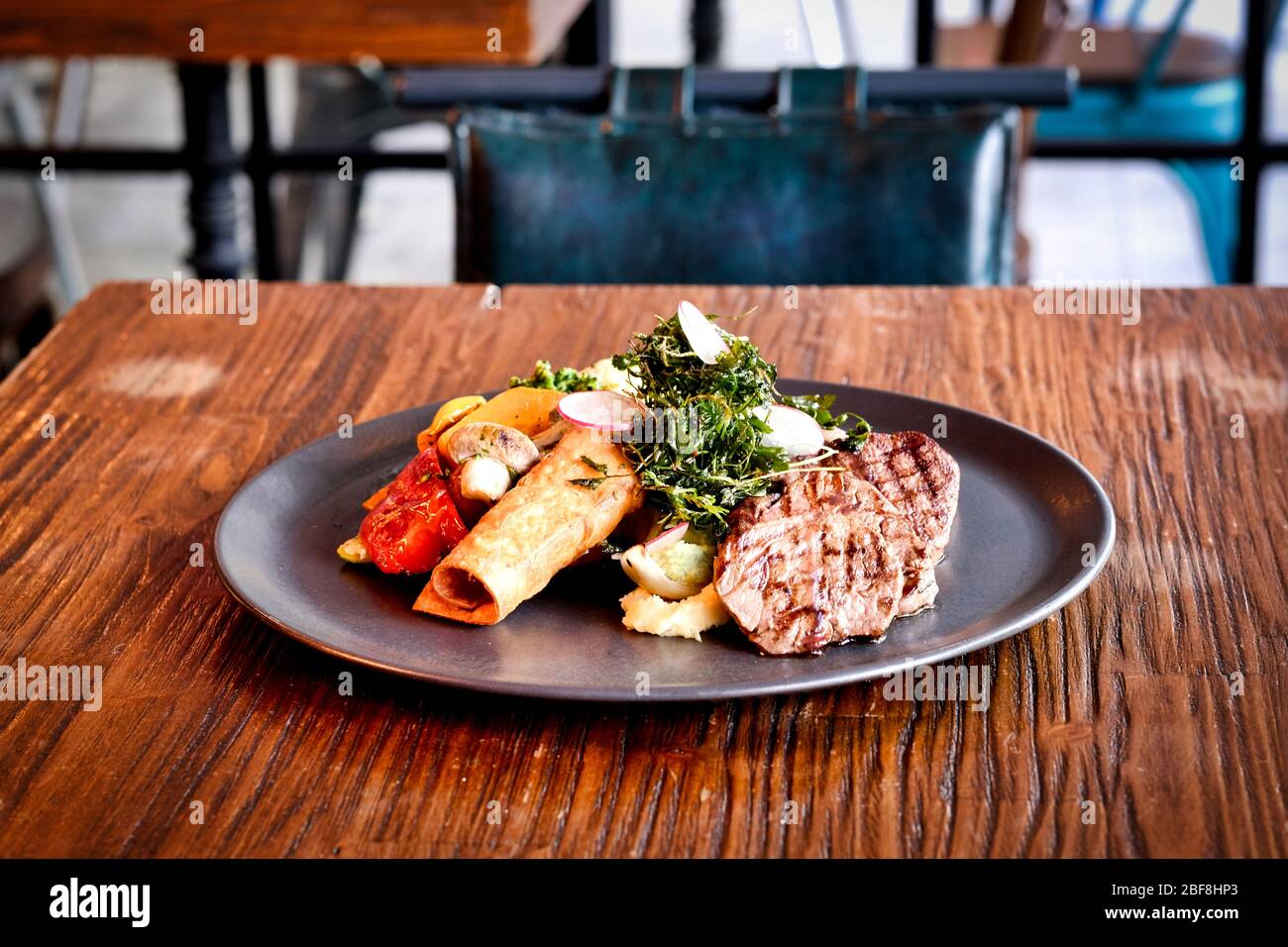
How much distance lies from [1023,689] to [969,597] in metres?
0.09

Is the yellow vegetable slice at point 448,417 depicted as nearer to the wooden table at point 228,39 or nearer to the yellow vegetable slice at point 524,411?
the yellow vegetable slice at point 524,411

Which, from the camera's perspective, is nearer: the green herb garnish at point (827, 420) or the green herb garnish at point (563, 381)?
the green herb garnish at point (827, 420)

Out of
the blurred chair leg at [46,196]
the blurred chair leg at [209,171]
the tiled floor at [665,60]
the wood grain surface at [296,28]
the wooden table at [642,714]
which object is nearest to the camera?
the wooden table at [642,714]

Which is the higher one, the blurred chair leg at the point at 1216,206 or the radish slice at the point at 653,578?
the radish slice at the point at 653,578

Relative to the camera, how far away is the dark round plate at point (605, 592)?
0.92 meters

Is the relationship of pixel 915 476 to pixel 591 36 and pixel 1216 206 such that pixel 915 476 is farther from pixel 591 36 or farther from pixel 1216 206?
pixel 591 36

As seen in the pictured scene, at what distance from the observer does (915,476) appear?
1102 mm

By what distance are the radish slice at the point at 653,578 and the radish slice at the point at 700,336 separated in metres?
0.17

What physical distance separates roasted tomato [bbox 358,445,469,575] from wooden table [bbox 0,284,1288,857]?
10 centimetres

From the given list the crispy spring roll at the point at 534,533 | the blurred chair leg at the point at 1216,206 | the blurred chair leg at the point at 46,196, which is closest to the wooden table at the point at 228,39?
the blurred chair leg at the point at 46,196

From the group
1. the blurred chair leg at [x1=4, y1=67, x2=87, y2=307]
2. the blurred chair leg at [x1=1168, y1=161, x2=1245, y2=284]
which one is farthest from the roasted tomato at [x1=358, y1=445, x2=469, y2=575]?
the blurred chair leg at [x1=4, y1=67, x2=87, y2=307]

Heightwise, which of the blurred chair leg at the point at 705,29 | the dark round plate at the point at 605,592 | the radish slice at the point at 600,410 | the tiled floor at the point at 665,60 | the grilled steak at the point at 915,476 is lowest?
the tiled floor at the point at 665,60

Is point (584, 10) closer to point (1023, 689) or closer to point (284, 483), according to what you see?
point (284, 483)

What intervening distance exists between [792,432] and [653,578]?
0.55ft
